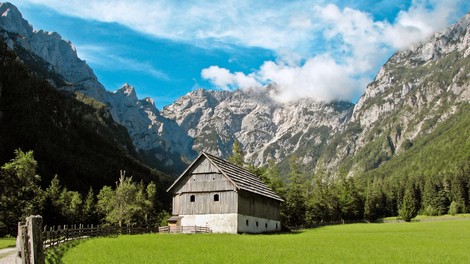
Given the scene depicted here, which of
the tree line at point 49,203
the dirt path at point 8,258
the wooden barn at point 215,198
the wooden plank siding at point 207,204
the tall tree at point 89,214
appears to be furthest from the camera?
the tall tree at point 89,214

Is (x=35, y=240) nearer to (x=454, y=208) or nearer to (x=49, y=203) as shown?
(x=49, y=203)

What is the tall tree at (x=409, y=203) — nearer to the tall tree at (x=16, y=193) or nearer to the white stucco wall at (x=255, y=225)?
the white stucco wall at (x=255, y=225)

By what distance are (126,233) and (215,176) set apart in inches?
582

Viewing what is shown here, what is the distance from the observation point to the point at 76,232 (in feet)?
150

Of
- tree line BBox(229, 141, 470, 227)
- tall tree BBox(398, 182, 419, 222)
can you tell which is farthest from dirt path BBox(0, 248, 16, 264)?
tall tree BBox(398, 182, 419, 222)

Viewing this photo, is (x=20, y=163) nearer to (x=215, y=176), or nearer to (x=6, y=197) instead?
(x=6, y=197)

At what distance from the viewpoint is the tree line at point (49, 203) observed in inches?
2368

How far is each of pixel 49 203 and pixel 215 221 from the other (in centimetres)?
3835

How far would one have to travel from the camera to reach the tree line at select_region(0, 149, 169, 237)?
60.2 meters

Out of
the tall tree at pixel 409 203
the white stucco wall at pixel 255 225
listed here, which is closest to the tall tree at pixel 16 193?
the white stucco wall at pixel 255 225

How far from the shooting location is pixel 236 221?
197ft

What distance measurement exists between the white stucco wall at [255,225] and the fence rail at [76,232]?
13.1m

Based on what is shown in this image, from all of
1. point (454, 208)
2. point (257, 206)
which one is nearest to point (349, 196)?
point (454, 208)

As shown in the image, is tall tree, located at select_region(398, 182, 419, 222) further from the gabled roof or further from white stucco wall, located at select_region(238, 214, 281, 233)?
the gabled roof
